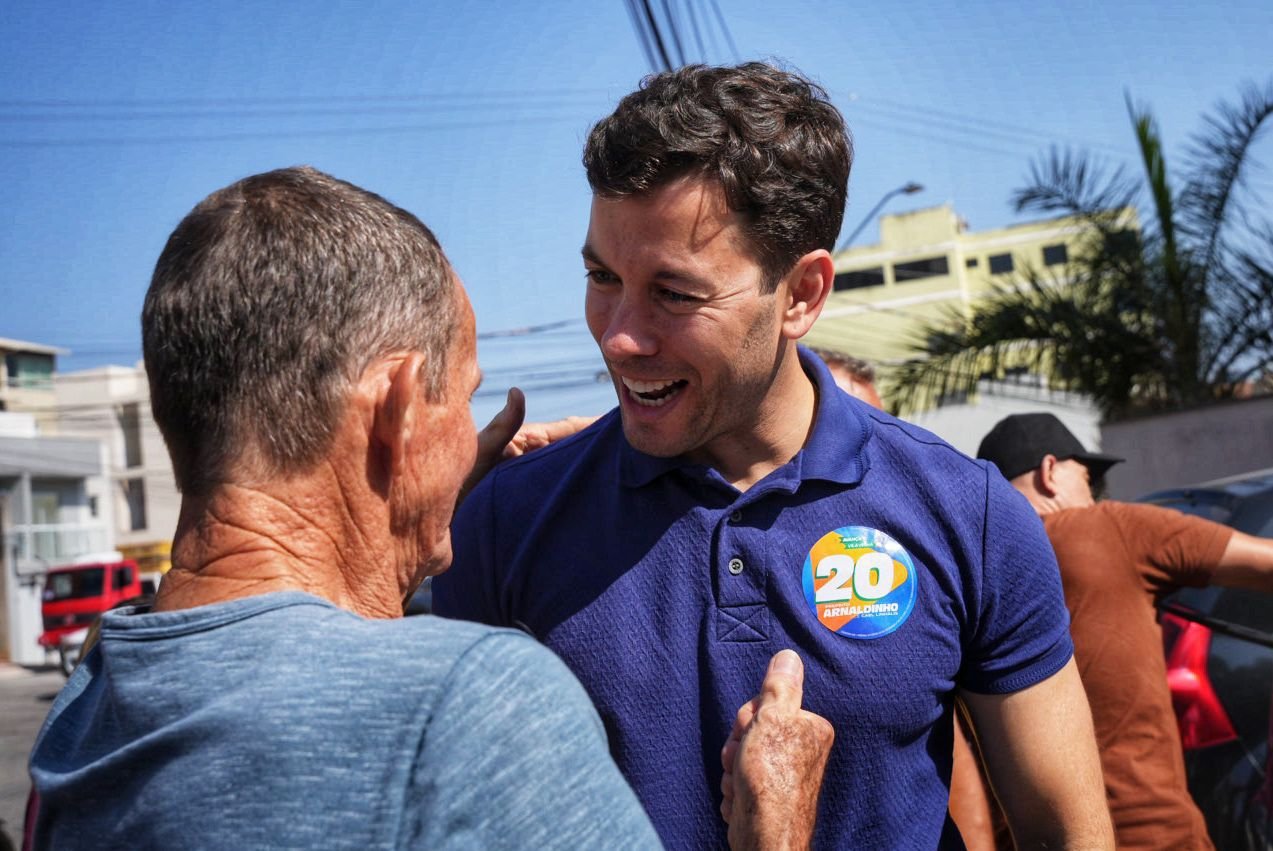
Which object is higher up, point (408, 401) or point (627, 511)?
point (408, 401)

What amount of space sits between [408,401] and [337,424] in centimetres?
9

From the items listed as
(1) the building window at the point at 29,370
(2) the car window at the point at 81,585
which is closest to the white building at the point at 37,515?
(2) the car window at the point at 81,585

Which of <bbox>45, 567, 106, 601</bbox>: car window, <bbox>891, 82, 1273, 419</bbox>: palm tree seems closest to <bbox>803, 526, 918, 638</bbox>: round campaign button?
<bbox>891, 82, 1273, 419</bbox>: palm tree

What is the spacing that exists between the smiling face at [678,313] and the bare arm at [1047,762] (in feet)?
2.19

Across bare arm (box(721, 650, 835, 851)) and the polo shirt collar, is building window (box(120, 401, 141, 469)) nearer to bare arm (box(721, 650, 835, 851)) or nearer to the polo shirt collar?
the polo shirt collar

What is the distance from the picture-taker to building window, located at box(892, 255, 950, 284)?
53.8 m

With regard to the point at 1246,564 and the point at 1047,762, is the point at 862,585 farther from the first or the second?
the point at 1246,564

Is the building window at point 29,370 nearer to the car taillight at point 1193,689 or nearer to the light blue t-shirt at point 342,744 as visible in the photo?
the car taillight at point 1193,689

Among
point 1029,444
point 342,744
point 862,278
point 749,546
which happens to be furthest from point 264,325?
point 862,278

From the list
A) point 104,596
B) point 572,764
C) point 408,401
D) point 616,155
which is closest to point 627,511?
point 616,155

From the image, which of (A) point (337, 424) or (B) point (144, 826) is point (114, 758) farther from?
(A) point (337, 424)

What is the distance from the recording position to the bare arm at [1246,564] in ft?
10.9

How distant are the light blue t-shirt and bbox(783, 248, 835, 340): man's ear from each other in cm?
114

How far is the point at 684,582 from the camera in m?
2.00
